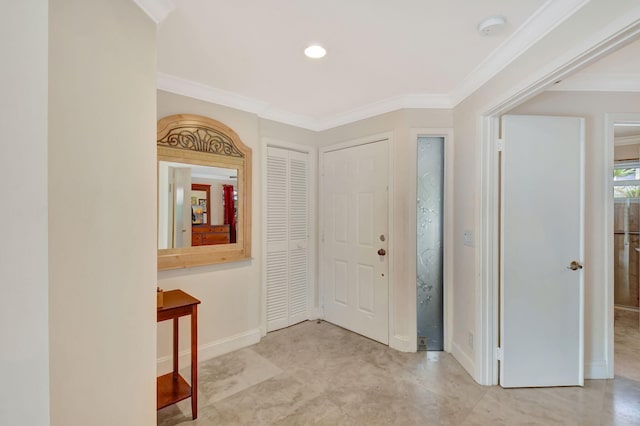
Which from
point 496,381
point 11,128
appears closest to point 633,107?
point 496,381

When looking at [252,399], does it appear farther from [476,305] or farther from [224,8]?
[224,8]

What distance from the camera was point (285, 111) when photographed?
3.10 metres

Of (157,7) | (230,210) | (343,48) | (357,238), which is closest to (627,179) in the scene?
(357,238)

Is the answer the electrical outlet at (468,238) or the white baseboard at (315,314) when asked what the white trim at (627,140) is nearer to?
the electrical outlet at (468,238)

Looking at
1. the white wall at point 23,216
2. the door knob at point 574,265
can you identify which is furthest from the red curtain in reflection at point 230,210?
the door knob at point 574,265

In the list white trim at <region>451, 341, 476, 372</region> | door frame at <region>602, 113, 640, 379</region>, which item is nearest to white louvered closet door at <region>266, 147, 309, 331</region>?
white trim at <region>451, 341, 476, 372</region>

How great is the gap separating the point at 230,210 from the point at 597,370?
10.9ft

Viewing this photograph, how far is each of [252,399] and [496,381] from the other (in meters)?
1.82

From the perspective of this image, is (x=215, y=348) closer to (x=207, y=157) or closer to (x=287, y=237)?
(x=287, y=237)

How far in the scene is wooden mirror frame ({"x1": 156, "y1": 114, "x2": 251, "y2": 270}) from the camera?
7.55 ft

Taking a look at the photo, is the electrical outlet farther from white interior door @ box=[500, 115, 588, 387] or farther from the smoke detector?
the smoke detector

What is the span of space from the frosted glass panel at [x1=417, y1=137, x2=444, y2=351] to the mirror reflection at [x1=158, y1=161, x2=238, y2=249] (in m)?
1.81

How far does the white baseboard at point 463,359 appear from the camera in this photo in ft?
7.46

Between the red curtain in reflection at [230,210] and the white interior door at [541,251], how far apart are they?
228cm
